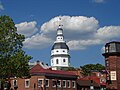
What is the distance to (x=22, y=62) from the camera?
187 ft

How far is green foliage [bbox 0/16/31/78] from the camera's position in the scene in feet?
184

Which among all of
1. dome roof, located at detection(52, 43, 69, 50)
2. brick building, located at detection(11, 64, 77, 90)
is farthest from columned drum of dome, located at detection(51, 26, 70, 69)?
brick building, located at detection(11, 64, 77, 90)

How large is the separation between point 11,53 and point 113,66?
27.0 m

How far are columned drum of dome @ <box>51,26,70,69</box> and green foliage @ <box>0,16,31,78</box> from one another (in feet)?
438

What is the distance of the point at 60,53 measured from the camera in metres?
196

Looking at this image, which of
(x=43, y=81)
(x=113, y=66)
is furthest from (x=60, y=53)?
(x=113, y=66)

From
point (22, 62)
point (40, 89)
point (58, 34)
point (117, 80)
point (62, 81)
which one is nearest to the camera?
point (22, 62)

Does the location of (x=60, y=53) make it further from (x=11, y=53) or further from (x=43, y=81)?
(x=11, y=53)

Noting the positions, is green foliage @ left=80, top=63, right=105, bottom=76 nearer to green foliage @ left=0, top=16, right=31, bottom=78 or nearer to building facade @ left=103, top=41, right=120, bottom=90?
building facade @ left=103, top=41, right=120, bottom=90

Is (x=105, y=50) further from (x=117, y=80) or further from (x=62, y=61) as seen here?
(x=62, y=61)

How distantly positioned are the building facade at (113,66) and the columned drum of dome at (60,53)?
115538 mm

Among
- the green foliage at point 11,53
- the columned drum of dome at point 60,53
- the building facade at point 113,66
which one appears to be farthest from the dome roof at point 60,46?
the green foliage at point 11,53

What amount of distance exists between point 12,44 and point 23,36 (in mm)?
2673

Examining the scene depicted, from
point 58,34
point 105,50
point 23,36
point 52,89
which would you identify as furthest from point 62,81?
point 58,34
